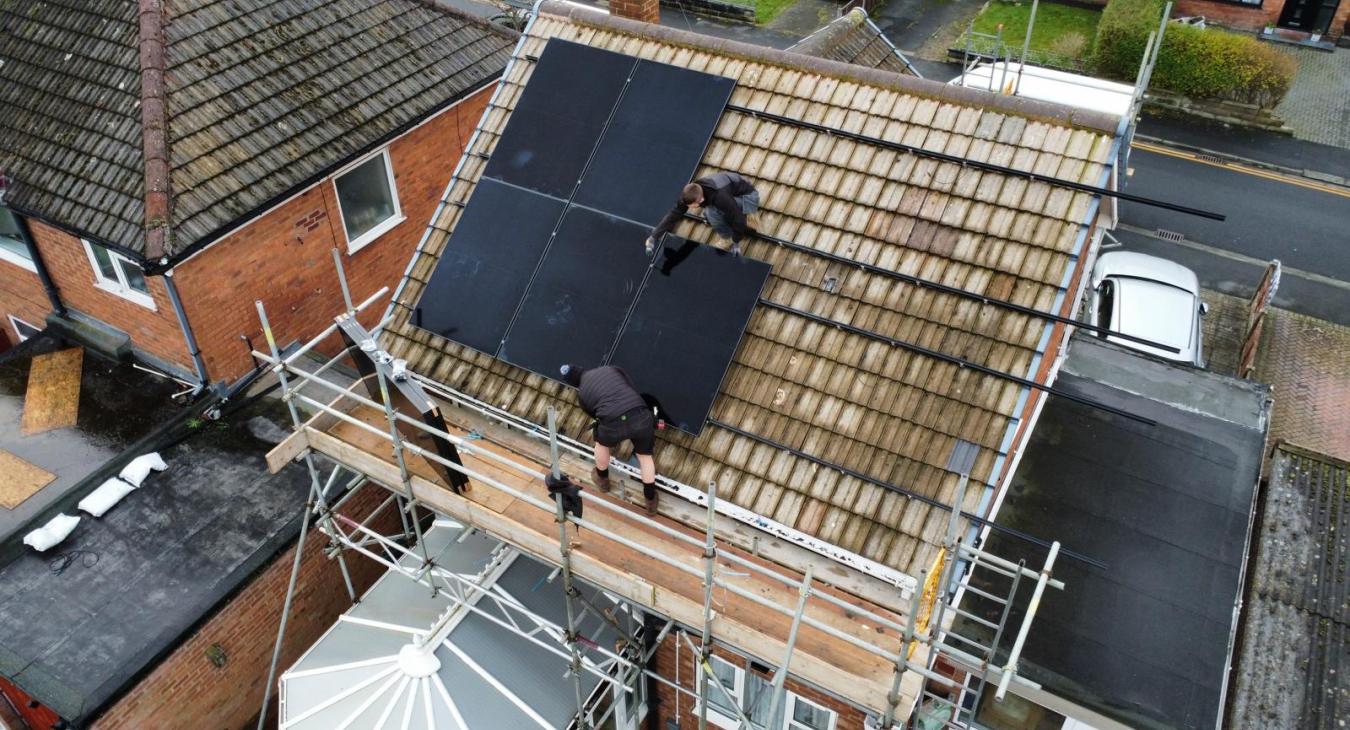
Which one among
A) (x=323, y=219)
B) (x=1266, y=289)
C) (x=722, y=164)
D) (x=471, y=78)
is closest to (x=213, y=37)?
(x=323, y=219)

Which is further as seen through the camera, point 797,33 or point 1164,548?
point 797,33

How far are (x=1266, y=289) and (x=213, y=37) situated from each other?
19.3m

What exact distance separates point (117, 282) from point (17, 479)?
9.67 feet

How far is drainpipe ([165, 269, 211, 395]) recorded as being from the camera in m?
11.8

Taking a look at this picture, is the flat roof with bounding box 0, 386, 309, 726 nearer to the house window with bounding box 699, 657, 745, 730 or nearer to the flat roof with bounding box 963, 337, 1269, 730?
the house window with bounding box 699, 657, 745, 730

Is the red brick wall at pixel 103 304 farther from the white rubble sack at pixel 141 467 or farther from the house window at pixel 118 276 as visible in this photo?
the white rubble sack at pixel 141 467

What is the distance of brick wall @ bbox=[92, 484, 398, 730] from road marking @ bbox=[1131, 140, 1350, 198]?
71.9 feet

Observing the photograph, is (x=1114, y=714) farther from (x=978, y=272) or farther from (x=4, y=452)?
(x=4, y=452)

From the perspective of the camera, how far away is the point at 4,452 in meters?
12.1

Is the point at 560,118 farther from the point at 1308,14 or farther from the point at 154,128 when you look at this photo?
the point at 1308,14

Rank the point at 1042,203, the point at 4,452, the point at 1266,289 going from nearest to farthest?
the point at 1042,203 → the point at 4,452 → the point at 1266,289

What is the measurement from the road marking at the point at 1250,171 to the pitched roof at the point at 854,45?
1159 cm

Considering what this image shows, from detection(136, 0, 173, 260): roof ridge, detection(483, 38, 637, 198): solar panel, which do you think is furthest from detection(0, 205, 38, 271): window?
detection(483, 38, 637, 198): solar panel

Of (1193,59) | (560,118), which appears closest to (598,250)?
(560,118)
